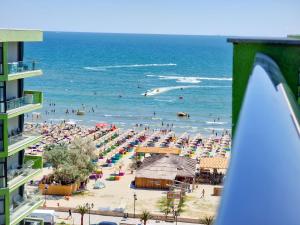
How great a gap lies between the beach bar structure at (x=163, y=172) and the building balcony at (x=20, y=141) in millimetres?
23302

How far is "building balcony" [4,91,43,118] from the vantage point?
18392 millimetres

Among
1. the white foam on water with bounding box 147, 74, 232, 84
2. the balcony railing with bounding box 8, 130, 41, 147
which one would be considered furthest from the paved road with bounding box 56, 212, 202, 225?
the white foam on water with bounding box 147, 74, 232, 84

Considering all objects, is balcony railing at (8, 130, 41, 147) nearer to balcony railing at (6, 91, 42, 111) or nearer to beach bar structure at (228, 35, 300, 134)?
balcony railing at (6, 91, 42, 111)

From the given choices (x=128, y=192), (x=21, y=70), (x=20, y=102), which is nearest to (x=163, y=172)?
(x=128, y=192)

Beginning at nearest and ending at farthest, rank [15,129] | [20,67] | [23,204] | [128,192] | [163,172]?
1. [20,67]
2. [23,204]
3. [15,129]
4. [128,192]
5. [163,172]

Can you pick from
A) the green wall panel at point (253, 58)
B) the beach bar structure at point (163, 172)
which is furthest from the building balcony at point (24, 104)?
the beach bar structure at point (163, 172)

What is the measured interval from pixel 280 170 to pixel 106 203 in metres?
37.5

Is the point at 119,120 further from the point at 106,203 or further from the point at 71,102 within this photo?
the point at 106,203

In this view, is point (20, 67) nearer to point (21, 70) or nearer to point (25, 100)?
point (21, 70)

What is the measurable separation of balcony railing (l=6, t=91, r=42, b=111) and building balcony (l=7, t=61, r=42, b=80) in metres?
0.84

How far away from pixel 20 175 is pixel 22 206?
120 centimetres

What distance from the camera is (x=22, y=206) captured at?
65.0ft

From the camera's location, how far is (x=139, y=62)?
643ft

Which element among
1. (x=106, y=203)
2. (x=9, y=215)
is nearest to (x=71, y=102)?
(x=106, y=203)
